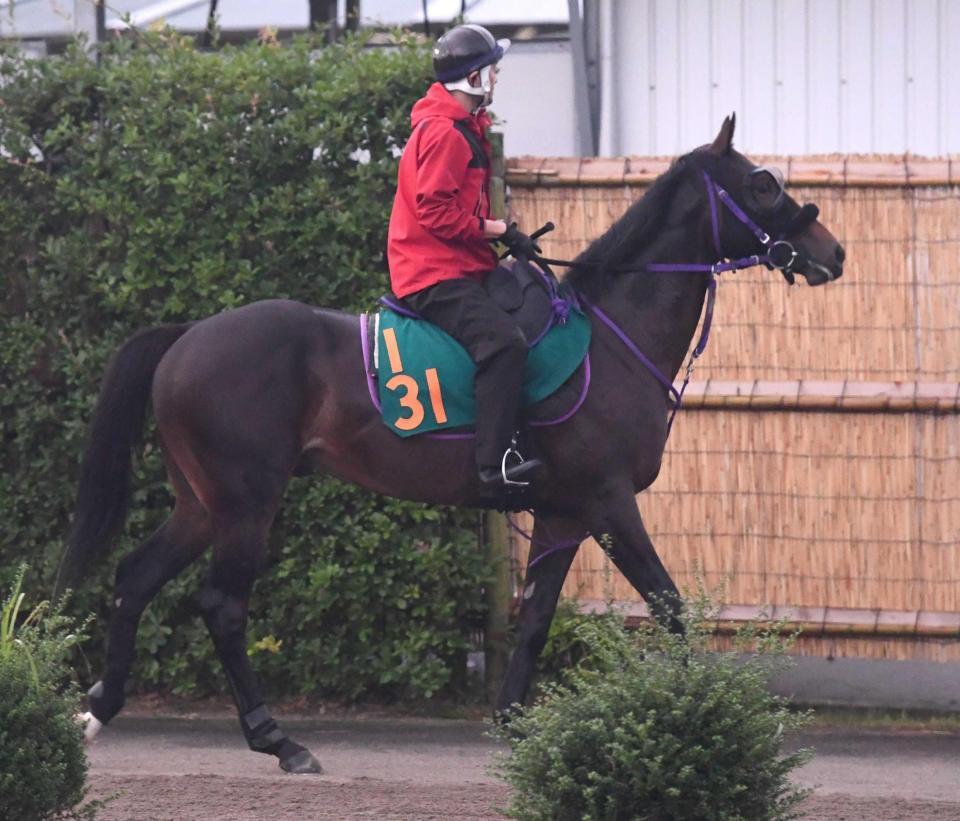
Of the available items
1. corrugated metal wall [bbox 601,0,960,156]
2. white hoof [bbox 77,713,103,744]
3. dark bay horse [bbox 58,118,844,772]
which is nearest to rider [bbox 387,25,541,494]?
dark bay horse [bbox 58,118,844,772]

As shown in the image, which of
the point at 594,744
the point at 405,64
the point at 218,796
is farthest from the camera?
the point at 405,64

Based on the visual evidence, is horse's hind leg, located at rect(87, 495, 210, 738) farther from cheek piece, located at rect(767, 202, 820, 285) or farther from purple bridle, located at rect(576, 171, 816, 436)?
cheek piece, located at rect(767, 202, 820, 285)

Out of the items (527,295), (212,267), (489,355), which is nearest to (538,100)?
(212,267)

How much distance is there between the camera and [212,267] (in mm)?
7227

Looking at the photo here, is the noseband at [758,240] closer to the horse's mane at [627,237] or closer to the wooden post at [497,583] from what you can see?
the horse's mane at [627,237]

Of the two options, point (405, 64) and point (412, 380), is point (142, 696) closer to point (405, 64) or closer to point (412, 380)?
point (412, 380)

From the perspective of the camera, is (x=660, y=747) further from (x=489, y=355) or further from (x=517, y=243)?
(x=517, y=243)

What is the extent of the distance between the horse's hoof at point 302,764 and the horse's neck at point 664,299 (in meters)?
2.02

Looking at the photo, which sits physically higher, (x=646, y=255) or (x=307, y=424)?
(x=646, y=255)

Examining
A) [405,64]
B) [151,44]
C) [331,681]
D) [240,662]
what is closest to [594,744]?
[240,662]

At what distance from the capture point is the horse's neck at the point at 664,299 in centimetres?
621

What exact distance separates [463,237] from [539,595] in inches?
56.5

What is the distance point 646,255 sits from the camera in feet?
20.6

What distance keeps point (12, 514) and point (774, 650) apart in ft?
14.2
